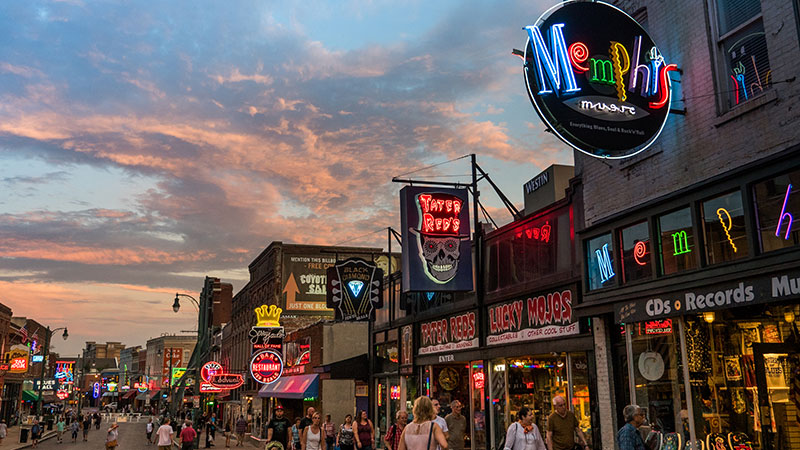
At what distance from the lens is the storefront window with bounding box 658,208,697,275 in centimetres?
1184

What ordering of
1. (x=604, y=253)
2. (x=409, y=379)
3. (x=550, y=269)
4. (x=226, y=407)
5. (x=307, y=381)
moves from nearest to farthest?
(x=604, y=253), (x=550, y=269), (x=409, y=379), (x=307, y=381), (x=226, y=407)

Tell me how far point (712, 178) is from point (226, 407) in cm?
6365

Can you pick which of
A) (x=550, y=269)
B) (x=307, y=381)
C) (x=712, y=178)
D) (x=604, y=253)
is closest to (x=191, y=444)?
(x=307, y=381)

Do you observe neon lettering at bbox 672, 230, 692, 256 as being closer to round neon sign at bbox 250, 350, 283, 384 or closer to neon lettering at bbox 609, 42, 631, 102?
neon lettering at bbox 609, 42, 631, 102

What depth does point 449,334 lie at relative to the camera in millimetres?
22281

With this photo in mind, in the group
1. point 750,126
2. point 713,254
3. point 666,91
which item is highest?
point 666,91

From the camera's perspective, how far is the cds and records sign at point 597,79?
1174 cm

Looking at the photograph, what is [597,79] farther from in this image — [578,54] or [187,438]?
[187,438]

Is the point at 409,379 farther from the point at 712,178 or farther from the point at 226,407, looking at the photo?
the point at 226,407

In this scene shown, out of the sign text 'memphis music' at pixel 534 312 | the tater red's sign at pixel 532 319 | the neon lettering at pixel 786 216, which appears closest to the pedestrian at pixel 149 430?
the tater red's sign at pixel 532 319

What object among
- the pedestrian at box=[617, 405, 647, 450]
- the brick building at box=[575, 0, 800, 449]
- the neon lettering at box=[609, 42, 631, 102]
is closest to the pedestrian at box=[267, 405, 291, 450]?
the brick building at box=[575, 0, 800, 449]

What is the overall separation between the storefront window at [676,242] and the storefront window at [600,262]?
1.45 metres

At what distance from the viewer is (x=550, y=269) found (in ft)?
55.2

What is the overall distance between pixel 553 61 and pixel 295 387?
28544 millimetres
